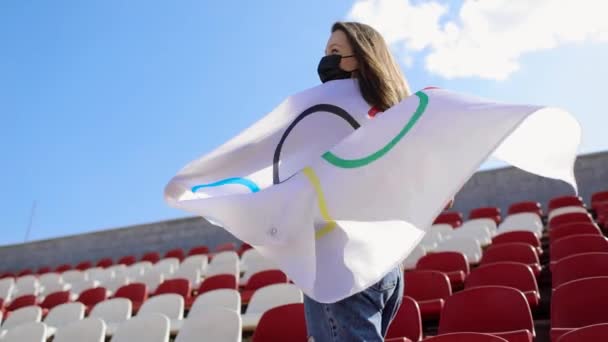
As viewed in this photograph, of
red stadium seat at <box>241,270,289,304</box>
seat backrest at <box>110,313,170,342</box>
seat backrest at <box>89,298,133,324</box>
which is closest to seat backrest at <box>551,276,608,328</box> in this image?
seat backrest at <box>110,313,170,342</box>

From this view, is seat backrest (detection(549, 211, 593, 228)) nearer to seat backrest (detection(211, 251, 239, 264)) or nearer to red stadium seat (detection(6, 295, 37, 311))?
seat backrest (detection(211, 251, 239, 264))

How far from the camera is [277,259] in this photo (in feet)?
4.87

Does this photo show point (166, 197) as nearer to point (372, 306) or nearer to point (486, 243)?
point (372, 306)

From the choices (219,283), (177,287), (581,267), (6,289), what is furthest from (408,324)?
(6,289)

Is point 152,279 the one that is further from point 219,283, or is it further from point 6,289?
point 6,289

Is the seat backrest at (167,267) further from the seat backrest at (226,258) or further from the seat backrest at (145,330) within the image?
the seat backrest at (145,330)

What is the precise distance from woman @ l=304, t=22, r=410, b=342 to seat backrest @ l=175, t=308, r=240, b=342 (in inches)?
90.6

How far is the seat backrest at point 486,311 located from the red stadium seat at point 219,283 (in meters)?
2.94

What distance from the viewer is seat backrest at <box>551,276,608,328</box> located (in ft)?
10.00

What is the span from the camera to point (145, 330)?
4.11 m

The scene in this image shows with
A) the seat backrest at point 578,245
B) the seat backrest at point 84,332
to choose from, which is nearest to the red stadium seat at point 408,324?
the seat backrest at point 578,245

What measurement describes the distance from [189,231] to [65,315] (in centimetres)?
719

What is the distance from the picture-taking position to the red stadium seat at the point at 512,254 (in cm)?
474

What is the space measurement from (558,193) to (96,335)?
853 centimetres
